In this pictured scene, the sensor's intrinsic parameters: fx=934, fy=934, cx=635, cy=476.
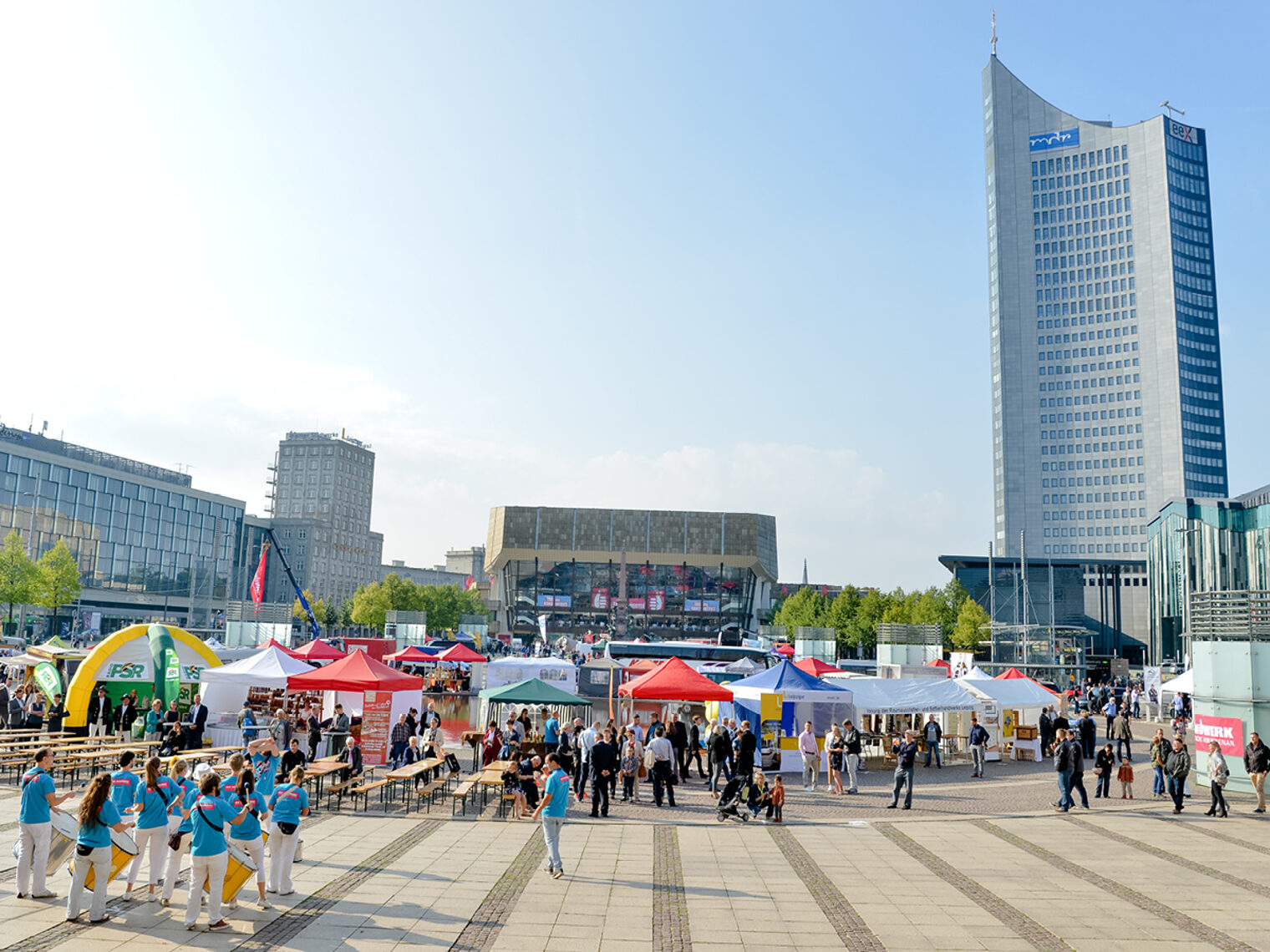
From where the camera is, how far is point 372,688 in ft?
71.6

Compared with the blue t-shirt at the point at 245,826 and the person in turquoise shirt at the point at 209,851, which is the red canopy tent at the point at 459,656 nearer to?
the blue t-shirt at the point at 245,826

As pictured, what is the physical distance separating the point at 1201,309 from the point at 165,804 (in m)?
169

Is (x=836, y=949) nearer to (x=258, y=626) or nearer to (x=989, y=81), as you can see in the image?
(x=258, y=626)

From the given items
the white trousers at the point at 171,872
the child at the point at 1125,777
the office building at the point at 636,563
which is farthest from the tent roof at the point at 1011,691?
the office building at the point at 636,563

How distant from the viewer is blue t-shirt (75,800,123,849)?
9164 millimetres

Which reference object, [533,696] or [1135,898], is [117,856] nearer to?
[1135,898]

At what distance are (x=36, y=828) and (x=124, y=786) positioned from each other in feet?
2.84

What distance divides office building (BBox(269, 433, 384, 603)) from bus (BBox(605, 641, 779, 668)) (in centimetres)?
12015

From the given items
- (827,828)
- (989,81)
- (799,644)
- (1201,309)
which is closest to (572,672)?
(827,828)

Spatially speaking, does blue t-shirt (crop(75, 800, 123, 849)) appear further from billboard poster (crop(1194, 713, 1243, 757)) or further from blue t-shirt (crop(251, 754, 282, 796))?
billboard poster (crop(1194, 713, 1243, 757))

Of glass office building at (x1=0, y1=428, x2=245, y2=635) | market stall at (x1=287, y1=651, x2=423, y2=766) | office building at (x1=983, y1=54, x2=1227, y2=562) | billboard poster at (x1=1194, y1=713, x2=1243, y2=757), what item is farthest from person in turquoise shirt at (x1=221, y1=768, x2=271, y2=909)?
office building at (x1=983, y1=54, x2=1227, y2=562)

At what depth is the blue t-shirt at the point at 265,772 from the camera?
11.1 meters

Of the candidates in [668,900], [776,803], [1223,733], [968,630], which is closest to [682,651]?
[968,630]

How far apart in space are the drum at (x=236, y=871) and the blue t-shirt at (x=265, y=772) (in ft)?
4.47
